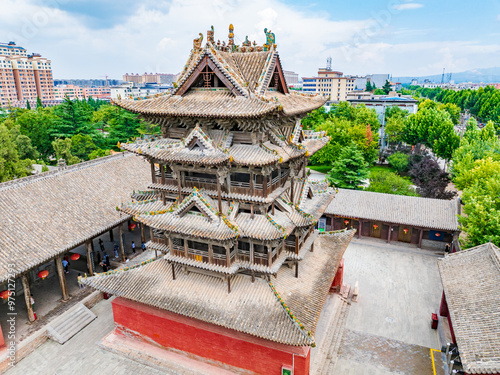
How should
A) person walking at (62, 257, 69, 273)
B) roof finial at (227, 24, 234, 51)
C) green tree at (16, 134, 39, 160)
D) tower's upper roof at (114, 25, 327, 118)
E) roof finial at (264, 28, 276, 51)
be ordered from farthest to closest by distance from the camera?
green tree at (16, 134, 39, 160) → person walking at (62, 257, 69, 273) → roof finial at (227, 24, 234, 51) → roof finial at (264, 28, 276, 51) → tower's upper roof at (114, 25, 327, 118)

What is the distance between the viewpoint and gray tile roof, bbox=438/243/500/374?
Answer: 17.0 m

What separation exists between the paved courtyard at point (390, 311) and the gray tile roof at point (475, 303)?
150 inches

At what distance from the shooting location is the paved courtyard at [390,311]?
21.4 metres

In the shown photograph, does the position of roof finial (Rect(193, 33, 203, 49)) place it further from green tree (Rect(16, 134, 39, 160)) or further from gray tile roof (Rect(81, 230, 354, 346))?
green tree (Rect(16, 134, 39, 160))

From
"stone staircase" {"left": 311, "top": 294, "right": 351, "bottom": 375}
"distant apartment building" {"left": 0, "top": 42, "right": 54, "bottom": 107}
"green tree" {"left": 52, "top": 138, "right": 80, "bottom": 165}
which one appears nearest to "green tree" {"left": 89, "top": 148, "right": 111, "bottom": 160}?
"green tree" {"left": 52, "top": 138, "right": 80, "bottom": 165}

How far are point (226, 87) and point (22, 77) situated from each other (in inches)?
5178

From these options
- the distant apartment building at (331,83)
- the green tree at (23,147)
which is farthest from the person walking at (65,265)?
the distant apartment building at (331,83)

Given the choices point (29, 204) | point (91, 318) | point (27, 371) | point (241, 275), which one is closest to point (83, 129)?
point (29, 204)

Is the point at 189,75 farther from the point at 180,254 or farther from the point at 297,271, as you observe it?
the point at 297,271

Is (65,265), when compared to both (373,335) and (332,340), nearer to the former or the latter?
(332,340)

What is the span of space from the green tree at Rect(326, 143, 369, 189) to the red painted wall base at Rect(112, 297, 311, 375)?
1315 inches

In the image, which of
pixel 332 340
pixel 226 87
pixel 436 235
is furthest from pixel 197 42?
pixel 436 235

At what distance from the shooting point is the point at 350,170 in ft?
160

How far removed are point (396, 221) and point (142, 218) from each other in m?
28.0
